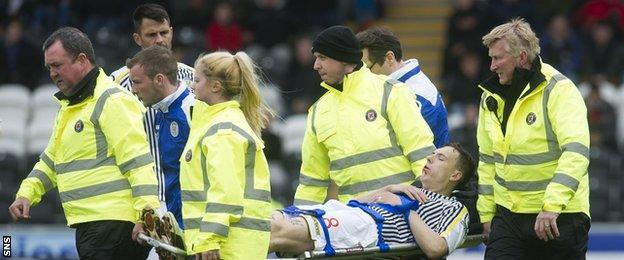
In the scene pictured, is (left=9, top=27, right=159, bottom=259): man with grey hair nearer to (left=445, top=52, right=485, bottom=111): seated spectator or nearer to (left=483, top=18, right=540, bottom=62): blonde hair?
(left=483, top=18, right=540, bottom=62): blonde hair

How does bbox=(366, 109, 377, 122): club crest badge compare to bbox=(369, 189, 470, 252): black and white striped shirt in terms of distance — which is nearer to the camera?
bbox=(369, 189, 470, 252): black and white striped shirt

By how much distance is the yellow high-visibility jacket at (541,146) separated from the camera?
776 centimetres

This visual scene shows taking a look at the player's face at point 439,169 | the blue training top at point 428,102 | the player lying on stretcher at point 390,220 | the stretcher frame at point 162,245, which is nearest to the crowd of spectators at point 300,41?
the blue training top at point 428,102

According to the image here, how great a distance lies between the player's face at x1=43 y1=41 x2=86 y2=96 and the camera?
26.2ft

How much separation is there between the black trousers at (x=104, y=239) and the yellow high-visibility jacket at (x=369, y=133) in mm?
1298

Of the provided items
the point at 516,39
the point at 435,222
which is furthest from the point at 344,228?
the point at 516,39

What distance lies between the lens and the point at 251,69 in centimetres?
741

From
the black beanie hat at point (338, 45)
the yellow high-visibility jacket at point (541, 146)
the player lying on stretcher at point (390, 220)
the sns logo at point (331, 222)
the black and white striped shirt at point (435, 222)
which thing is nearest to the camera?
the yellow high-visibility jacket at point (541, 146)

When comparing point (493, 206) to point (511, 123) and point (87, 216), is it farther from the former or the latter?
point (87, 216)

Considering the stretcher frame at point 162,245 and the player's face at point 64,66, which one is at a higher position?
the player's face at point 64,66

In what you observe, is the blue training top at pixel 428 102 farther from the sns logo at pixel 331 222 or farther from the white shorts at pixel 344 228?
the sns logo at pixel 331 222

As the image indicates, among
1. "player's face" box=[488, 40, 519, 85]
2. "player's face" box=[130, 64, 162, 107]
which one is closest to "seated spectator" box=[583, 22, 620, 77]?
"player's face" box=[488, 40, 519, 85]

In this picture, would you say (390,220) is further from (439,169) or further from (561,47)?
(561,47)

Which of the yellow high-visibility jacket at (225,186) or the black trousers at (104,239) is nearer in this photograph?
the yellow high-visibility jacket at (225,186)
